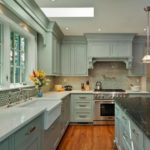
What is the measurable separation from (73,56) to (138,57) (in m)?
1.87

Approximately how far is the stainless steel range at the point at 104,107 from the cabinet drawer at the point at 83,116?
0.16m

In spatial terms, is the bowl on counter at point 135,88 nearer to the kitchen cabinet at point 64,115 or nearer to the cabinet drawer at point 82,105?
the cabinet drawer at point 82,105

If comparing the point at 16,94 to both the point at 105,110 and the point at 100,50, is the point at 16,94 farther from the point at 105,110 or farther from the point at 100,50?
the point at 100,50

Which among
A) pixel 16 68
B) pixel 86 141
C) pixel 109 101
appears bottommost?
pixel 86 141

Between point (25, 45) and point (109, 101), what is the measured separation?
2650 millimetres

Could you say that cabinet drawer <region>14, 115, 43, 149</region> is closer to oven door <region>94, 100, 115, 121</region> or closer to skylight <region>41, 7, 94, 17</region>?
skylight <region>41, 7, 94, 17</region>

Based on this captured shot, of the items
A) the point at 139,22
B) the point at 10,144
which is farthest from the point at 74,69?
the point at 10,144

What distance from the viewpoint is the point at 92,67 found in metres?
6.59

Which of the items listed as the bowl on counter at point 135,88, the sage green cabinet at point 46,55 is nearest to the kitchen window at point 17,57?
the sage green cabinet at point 46,55

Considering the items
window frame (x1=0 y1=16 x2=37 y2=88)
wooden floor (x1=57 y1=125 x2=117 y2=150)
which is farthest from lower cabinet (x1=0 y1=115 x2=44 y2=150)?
wooden floor (x1=57 y1=125 x2=117 y2=150)

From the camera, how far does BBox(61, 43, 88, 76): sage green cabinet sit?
665cm

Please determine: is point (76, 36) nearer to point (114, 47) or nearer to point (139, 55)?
point (114, 47)

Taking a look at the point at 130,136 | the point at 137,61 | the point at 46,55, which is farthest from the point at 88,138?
the point at 137,61

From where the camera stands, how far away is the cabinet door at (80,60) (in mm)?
6641
